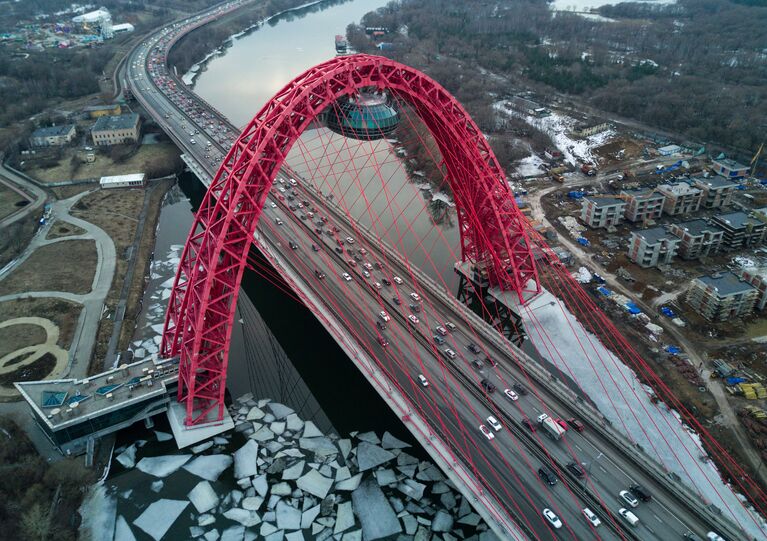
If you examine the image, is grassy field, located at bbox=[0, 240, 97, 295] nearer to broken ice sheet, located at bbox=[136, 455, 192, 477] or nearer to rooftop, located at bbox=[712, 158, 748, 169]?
broken ice sheet, located at bbox=[136, 455, 192, 477]

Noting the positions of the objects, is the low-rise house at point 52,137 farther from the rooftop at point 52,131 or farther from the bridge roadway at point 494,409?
the bridge roadway at point 494,409

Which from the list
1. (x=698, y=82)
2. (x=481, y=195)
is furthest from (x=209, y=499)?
(x=698, y=82)

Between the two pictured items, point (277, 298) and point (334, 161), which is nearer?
point (277, 298)

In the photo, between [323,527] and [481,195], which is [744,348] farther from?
[323,527]

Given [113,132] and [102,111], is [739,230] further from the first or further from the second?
[102,111]

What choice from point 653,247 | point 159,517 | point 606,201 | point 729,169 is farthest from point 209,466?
point 729,169

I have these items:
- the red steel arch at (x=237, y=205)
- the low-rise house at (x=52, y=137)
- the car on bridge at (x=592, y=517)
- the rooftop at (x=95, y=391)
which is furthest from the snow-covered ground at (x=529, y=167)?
the low-rise house at (x=52, y=137)
